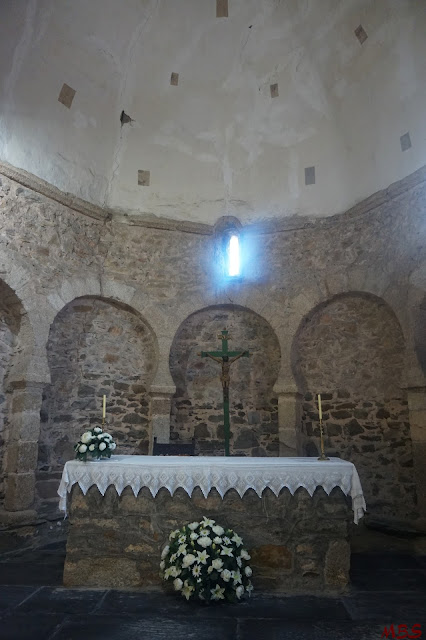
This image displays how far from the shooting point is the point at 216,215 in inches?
411

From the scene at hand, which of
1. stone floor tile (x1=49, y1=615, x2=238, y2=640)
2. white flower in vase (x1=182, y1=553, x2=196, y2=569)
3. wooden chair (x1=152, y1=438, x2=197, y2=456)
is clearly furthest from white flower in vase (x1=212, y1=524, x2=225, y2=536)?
wooden chair (x1=152, y1=438, x2=197, y2=456)

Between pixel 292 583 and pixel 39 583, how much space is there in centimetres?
297

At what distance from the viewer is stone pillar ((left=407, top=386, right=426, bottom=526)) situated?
7.49m

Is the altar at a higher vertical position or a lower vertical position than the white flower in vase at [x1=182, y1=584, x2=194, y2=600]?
higher

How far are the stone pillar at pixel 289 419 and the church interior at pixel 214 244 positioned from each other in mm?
58

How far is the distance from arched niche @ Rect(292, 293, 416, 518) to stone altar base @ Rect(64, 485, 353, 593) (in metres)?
3.56

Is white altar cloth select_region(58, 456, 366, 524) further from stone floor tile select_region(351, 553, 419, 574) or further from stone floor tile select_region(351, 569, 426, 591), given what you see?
stone floor tile select_region(351, 553, 419, 574)

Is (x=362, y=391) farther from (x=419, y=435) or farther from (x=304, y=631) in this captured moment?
(x=304, y=631)

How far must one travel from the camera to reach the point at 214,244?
10266 millimetres

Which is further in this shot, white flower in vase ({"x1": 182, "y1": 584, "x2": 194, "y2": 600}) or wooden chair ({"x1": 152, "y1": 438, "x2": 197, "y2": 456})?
wooden chair ({"x1": 152, "y1": 438, "x2": 197, "y2": 456})

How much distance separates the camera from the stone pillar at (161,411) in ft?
29.6

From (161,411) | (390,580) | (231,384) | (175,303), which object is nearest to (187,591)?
(390,580)

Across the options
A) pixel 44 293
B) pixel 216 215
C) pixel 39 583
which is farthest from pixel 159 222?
pixel 39 583

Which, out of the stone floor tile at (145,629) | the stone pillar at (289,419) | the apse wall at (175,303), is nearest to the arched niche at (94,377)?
the apse wall at (175,303)
